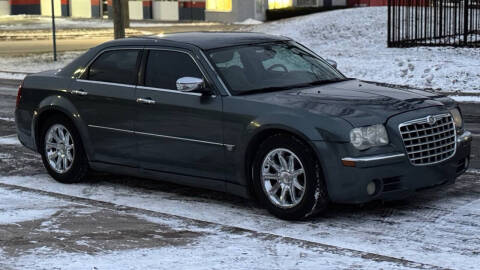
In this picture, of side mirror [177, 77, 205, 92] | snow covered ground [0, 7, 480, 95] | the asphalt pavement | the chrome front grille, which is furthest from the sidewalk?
the chrome front grille

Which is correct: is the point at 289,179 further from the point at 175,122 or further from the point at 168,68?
the point at 168,68

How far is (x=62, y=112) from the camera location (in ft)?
30.1

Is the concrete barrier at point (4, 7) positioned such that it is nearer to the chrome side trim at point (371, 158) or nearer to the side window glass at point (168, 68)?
the side window glass at point (168, 68)

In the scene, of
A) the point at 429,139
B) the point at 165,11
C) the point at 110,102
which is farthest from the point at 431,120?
the point at 165,11

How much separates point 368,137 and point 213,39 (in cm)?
204

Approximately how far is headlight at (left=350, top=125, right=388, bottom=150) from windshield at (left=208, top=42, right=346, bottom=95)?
3.69ft

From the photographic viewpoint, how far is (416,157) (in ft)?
23.9

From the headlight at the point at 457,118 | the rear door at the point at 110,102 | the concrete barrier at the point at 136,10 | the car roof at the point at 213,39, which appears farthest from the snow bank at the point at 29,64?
the concrete barrier at the point at 136,10

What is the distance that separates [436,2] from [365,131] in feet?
55.7

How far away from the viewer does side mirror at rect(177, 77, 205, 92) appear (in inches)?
311

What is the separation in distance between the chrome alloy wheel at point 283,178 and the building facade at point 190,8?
37.7 meters

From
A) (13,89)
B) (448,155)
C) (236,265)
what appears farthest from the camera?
(13,89)

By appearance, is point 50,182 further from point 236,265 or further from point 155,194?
point 236,265

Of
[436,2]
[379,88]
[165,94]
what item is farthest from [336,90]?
[436,2]
